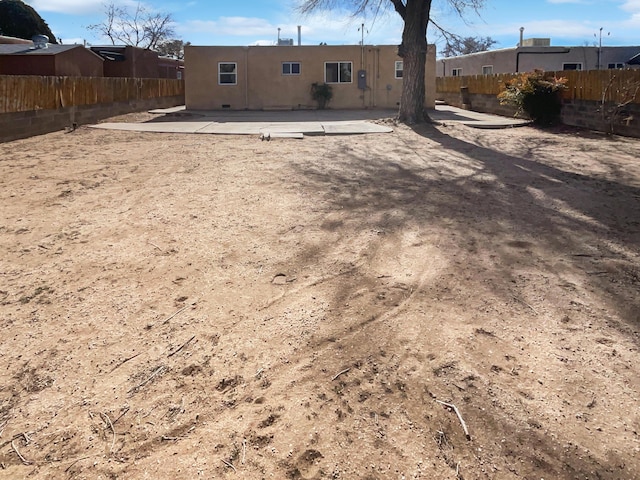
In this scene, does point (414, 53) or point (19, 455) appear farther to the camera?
point (414, 53)

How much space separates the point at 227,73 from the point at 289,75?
2.91 metres

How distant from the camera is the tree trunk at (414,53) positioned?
16.5 metres

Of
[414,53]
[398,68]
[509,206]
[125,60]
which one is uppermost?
[125,60]

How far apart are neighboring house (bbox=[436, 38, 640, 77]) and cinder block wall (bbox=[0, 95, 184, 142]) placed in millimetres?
18423

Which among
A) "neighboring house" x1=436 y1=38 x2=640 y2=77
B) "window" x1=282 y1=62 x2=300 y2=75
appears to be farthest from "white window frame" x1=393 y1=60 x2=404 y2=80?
"neighboring house" x1=436 y1=38 x2=640 y2=77

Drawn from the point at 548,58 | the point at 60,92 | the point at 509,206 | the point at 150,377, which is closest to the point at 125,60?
the point at 60,92

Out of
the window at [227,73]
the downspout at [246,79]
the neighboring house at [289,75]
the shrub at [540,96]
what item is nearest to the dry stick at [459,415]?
the shrub at [540,96]

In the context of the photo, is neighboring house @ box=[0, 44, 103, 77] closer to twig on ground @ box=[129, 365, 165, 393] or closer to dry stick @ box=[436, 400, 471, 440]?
twig on ground @ box=[129, 365, 165, 393]

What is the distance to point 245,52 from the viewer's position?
27.0 metres

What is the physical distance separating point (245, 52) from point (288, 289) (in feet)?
80.1

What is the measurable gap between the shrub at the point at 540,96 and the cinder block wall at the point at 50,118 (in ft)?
42.7

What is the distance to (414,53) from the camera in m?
16.6

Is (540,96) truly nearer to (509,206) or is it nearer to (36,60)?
(509,206)

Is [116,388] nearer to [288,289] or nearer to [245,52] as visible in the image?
[288,289]
